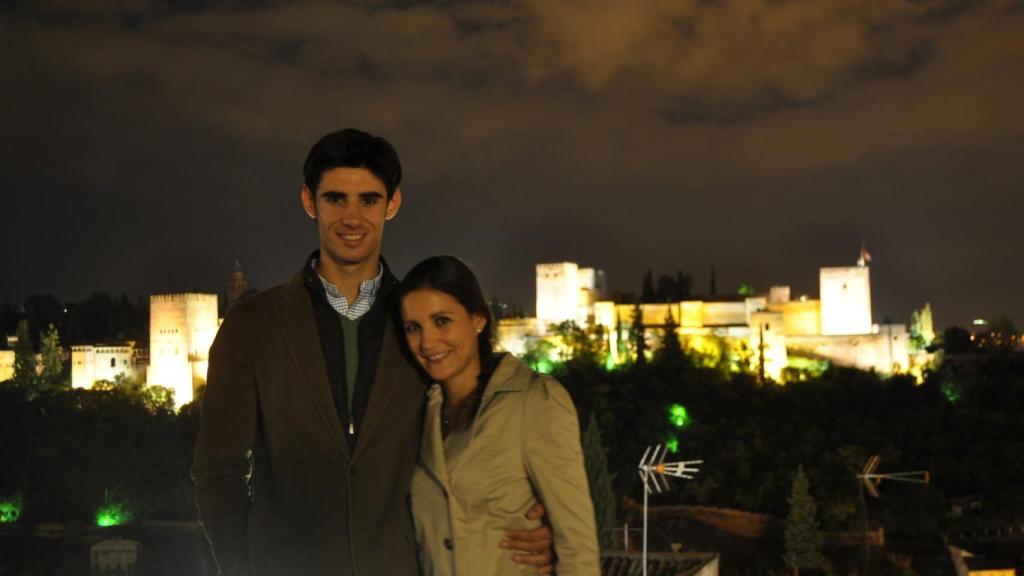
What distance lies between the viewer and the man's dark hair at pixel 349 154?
14.1 ft

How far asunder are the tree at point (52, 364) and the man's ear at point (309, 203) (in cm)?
4329

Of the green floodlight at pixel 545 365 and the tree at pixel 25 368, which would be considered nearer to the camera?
the green floodlight at pixel 545 365

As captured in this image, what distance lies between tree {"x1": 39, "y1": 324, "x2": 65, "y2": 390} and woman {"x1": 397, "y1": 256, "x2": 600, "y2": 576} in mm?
43626

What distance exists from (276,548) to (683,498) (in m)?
27.9

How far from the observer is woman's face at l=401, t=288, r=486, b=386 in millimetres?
4242

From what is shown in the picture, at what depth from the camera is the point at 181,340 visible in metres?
43.1

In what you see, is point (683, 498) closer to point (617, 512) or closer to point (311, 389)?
point (617, 512)

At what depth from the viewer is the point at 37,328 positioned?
63781 millimetres

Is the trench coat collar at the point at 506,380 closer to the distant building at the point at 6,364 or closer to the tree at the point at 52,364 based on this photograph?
the tree at the point at 52,364

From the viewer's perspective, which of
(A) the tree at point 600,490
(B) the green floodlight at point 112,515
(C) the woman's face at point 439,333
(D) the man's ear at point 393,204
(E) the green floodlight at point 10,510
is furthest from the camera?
(E) the green floodlight at point 10,510

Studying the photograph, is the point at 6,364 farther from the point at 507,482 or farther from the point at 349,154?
the point at 507,482

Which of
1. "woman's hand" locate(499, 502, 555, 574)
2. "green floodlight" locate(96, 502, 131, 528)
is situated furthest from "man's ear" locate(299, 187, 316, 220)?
"green floodlight" locate(96, 502, 131, 528)

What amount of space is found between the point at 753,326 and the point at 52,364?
2571 cm

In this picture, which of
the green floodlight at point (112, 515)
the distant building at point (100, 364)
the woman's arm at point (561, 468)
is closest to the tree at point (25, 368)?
the distant building at point (100, 364)
